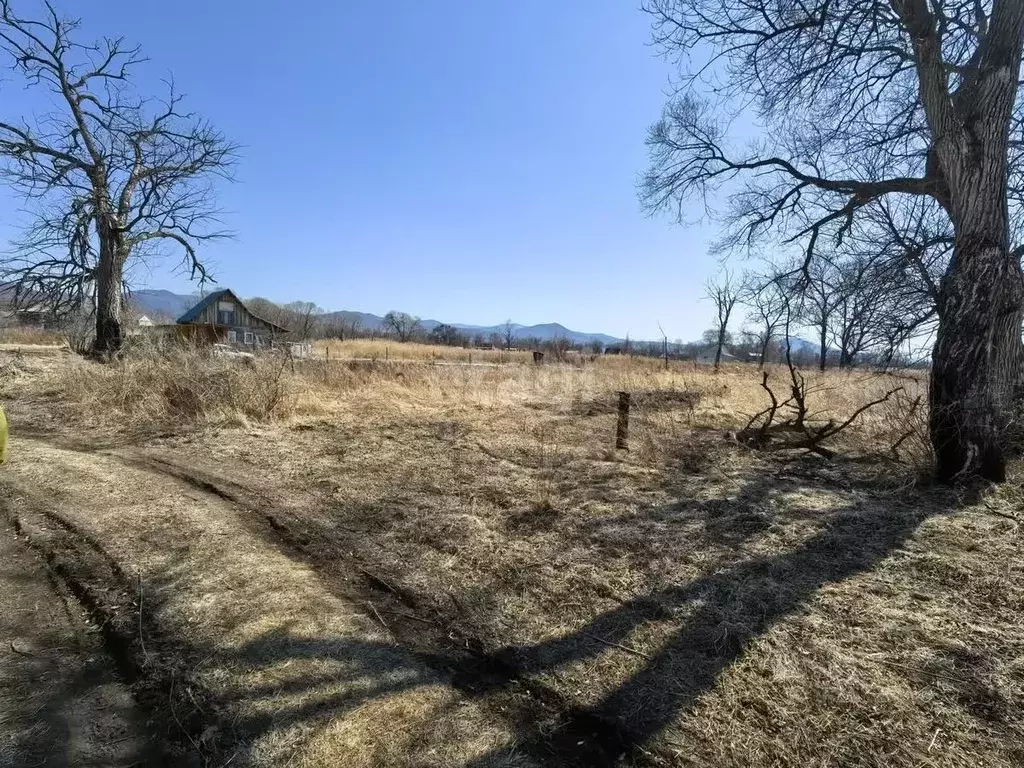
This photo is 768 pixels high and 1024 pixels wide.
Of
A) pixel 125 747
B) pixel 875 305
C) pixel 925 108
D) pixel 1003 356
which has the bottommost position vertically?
pixel 125 747

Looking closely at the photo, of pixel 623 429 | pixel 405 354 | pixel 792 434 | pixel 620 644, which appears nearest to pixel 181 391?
pixel 623 429

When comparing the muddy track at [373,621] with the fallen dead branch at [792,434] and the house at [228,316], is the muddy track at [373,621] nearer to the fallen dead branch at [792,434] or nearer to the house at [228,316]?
the fallen dead branch at [792,434]

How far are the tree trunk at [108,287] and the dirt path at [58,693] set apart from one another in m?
14.1

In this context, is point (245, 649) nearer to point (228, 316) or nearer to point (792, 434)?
point (792, 434)

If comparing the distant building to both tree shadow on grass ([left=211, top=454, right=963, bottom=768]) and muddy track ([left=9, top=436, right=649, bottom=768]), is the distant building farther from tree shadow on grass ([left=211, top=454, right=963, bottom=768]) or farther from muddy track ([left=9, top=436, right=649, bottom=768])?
muddy track ([left=9, top=436, right=649, bottom=768])

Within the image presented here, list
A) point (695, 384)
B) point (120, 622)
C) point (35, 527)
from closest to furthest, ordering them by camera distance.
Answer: point (120, 622) < point (35, 527) < point (695, 384)

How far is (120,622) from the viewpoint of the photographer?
8.61ft

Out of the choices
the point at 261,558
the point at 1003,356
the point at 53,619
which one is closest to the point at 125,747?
the point at 53,619

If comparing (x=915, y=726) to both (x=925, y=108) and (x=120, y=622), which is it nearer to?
(x=120, y=622)

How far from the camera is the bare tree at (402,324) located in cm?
8762

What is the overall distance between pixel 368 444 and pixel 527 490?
9.29 ft

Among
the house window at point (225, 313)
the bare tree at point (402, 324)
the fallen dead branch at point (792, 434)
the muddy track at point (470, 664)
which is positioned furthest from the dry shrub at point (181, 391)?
the bare tree at point (402, 324)

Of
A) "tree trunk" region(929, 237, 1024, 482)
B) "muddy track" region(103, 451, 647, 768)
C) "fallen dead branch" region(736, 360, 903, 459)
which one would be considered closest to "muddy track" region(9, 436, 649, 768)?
"muddy track" region(103, 451, 647, 768)

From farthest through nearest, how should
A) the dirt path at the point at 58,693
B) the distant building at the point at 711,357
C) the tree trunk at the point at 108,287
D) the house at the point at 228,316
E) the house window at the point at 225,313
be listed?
the house window at the point at 225,313 < the house at the point at 228,316 < the distant building at the point at 711,357 < the tree trunk at the point at 108,287 < the dirt path at the point at 58,693
